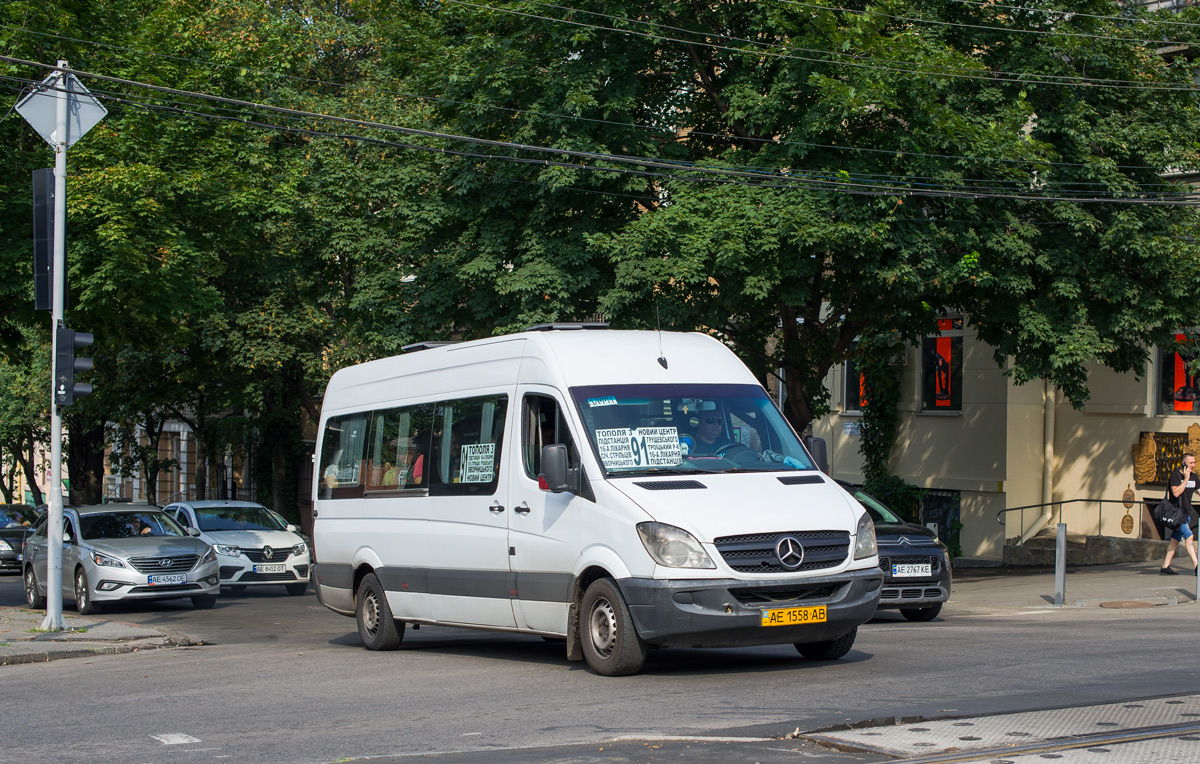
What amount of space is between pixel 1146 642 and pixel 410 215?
1419 cm

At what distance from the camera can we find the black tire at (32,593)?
66.6ft

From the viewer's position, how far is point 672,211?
18734 millimetres

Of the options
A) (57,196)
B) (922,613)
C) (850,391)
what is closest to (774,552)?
(922,613)

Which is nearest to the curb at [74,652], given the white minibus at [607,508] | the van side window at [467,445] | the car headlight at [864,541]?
the white minibus at [607,508]

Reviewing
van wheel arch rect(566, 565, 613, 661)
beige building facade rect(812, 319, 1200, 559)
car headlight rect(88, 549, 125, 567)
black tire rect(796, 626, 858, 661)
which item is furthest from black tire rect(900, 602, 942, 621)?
car headlight rect(88, 549, 125, 567)

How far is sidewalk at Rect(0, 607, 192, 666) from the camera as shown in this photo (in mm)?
13492

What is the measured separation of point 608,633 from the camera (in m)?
9.63

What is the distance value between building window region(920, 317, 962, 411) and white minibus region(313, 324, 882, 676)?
17.7m

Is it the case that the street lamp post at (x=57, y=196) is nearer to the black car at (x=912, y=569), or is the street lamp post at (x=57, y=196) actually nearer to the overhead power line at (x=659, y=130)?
the overhead power line at (x=659, y=130)

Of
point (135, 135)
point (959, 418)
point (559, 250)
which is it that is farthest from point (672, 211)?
point (959, 418)

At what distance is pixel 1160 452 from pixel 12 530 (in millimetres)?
26176

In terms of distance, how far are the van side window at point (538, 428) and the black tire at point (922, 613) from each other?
6694 mm

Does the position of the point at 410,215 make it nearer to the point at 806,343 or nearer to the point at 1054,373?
the point at 806,343

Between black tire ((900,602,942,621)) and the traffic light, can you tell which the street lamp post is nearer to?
the traffic light
